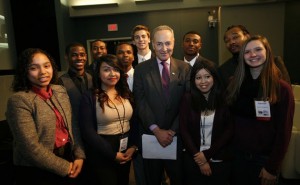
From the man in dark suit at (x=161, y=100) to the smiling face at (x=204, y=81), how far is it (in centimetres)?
13

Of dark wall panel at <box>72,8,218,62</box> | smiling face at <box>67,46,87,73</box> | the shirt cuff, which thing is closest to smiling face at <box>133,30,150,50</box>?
smiling face at <box>67,46,87,73</box>

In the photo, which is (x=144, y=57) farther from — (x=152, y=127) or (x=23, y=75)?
(x=23, y=75)

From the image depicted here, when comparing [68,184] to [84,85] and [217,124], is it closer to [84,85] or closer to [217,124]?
[84,85]

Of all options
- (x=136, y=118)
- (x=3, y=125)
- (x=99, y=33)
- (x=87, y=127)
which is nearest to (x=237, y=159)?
(x=136, y=118)

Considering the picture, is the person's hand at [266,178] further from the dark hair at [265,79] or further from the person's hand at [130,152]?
the person's hand at [130,152]

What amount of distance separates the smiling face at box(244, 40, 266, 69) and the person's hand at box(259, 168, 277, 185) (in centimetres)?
75

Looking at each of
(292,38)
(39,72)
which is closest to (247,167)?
(39,72)

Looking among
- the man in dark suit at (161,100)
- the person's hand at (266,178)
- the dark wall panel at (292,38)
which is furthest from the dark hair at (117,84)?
the dark wall panel at (292,38)

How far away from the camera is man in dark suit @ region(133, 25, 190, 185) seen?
6.42 ft

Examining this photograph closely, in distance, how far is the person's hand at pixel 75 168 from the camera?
65.5 inches

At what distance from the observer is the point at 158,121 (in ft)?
6.49

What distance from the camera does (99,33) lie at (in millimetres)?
5887

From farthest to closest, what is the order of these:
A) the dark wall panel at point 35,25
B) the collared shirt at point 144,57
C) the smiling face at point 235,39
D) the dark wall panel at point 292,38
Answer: the dark wall panel at point 292,38, the dark wall panel at point 35,25, the collared shirt at point 144,57, the smiling face at point 235,39

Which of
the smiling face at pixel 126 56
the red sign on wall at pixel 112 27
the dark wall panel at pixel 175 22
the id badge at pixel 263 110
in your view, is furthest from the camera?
the red sign on wall at pixel 112 27
